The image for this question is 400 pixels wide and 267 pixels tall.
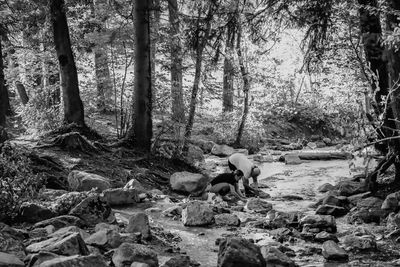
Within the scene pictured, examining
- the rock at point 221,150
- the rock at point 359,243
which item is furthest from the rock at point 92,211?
the rock at point 221,150

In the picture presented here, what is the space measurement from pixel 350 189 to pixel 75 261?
711cm

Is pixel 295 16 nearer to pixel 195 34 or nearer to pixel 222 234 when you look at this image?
pixel 195 34

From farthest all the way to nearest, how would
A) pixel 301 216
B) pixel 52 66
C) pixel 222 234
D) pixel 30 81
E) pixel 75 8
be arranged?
pixel 30 81
pixel 52 66
pixel 75 8
pixel 301 216
pixel 222 234

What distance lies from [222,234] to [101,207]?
1.88 metres

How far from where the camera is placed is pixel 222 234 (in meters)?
6.84

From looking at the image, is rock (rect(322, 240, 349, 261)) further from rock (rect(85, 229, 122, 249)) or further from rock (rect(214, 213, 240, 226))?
rock (rect(85, 229, 122, 249))

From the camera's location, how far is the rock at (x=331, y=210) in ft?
26.6

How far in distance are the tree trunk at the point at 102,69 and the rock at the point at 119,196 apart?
6.64 metres

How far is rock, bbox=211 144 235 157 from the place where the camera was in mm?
18656

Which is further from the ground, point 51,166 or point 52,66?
point 52,66

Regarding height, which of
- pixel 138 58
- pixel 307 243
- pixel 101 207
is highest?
pixel 138 58

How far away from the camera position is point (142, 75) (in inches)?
475

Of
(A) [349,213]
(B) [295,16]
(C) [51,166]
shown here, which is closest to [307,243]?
(A) [349,213]

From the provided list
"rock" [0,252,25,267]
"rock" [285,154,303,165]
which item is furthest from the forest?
"rock" [285,154,303,165]
